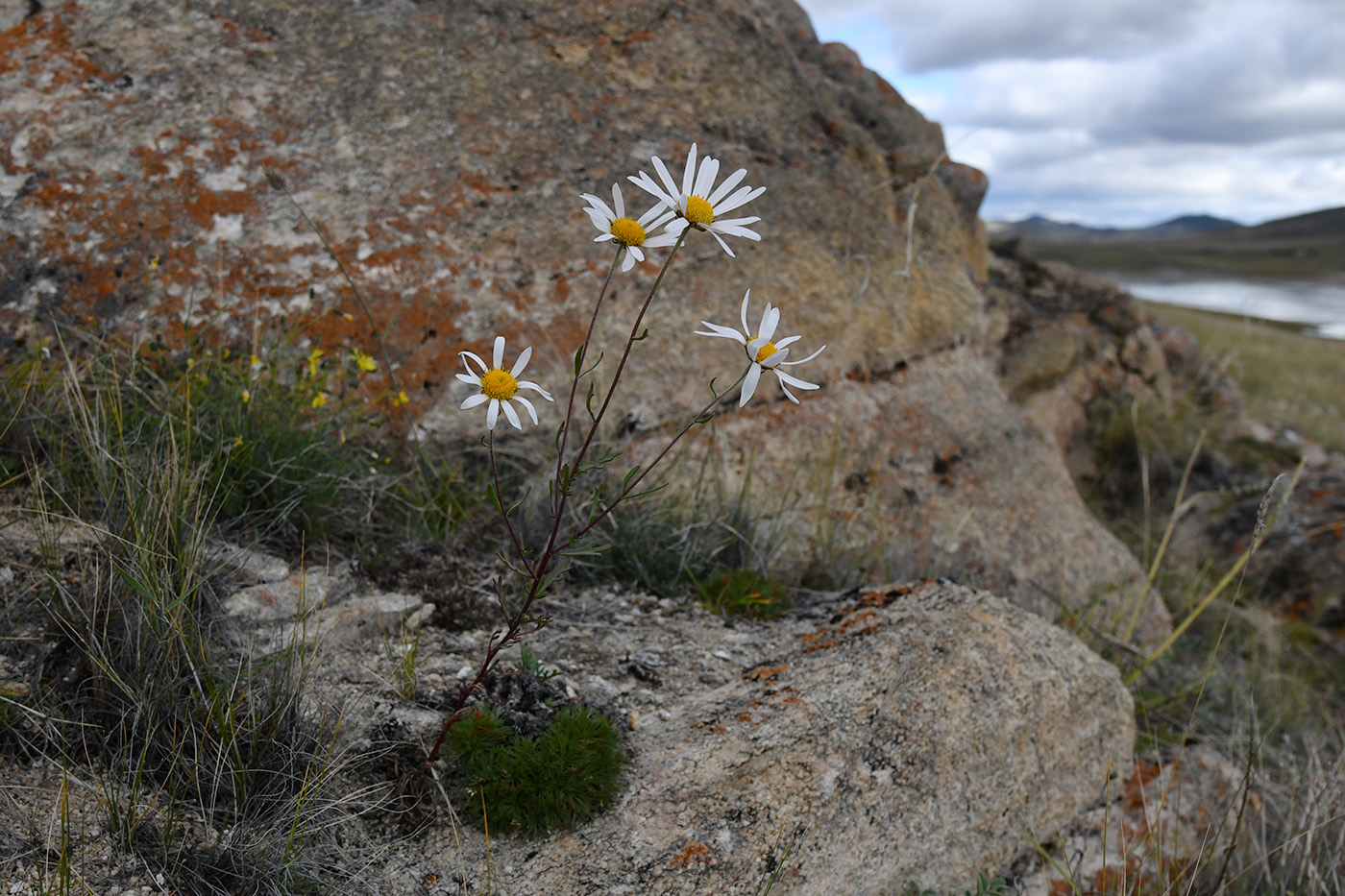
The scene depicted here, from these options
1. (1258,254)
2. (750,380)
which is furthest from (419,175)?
(1258,254)

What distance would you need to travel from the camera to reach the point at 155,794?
1.58 metres

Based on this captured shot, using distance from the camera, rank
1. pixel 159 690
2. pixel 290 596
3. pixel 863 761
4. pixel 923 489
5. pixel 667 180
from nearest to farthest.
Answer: pixel 667 180
pixel 159 690
pixel 863 761
pixel 290 596
pixel 923 489

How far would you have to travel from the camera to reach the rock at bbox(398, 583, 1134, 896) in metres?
1.74

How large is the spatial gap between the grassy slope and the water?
25.5 metres

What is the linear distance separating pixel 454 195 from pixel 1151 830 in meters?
3.08

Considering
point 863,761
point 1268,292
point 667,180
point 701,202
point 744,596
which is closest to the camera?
point 667,180

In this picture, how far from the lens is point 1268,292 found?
7094 cm

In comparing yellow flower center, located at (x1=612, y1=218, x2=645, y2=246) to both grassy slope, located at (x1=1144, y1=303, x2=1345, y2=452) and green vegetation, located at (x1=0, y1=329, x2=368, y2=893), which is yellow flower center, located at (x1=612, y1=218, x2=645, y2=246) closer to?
green vegetation, located at (x1=0, y1=329, x2=368, y2=893)

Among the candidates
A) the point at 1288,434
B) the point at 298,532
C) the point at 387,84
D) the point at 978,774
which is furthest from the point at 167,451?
the point at 1288,434

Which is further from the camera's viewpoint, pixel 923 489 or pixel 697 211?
pixel 923 489

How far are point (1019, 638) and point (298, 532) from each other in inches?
83.1

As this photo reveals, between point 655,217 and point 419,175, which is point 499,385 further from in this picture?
point 419,175

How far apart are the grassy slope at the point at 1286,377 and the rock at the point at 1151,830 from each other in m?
2.92

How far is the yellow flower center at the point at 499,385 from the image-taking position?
4.87 feet
